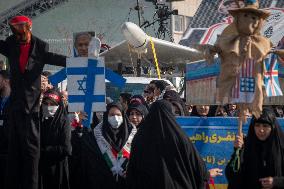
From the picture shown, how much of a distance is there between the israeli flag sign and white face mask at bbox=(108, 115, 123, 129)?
0.45ft

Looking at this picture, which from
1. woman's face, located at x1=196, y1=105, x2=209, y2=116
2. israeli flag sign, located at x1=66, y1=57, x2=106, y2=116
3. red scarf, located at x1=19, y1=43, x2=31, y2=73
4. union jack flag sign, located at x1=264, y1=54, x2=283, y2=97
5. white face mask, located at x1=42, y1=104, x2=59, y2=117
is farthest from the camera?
woman's face, located at x1=196, y1=105, x2=209, y2=116

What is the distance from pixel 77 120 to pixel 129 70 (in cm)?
1053

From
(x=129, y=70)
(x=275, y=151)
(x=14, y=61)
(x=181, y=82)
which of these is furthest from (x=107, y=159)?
(x=129, y=70)

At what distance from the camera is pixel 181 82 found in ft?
46.5

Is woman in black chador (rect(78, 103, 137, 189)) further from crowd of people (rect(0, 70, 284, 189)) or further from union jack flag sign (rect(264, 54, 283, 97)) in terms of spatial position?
union jack flag sign (rect(264, 54, 283, 97))

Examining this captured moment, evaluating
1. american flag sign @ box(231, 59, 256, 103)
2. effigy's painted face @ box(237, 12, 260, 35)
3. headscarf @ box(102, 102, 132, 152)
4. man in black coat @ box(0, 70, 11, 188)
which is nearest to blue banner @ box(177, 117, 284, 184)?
headscarf @ box(102, 102, 132, 152)

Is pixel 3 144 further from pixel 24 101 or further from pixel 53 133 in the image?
pixel 24 101

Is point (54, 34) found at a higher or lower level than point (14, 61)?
higher

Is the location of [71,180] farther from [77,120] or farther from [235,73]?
[235,73]

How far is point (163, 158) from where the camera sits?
4.79 metres

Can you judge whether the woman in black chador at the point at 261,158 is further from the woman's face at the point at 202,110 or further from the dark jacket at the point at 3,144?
the dark jacket at the point at 3,144

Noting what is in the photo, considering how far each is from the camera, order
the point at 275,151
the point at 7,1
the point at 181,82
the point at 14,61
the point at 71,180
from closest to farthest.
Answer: the point at 275,151 < the point at 14,61 < the point at 71,180 < the point at 181,82 < the point at 7,1

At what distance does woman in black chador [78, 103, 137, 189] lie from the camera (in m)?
5.93

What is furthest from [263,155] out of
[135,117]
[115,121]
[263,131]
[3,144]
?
[3,144]
